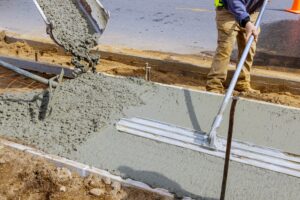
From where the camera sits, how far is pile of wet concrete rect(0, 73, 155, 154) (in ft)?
11.0

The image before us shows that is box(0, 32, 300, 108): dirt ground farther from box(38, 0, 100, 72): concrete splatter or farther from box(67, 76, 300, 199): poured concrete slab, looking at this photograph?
box(67, 76, 300, 199): poured concrete slab

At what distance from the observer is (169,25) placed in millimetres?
7965

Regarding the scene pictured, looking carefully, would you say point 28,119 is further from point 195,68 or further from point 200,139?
point 195,68

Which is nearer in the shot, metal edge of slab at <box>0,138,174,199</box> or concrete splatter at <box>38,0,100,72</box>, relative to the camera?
metal edge of slab at <box>0,138,174,199</box>

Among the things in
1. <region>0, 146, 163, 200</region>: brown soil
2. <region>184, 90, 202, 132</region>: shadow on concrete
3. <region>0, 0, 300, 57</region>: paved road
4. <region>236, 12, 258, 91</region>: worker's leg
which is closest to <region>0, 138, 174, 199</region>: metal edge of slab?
<region>0, 146, 163, 200</region>: brown soil

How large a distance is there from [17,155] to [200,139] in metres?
1.54

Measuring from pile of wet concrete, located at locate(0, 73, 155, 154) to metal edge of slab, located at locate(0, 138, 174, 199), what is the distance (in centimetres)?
10

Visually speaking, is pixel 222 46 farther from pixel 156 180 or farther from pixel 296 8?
pixel 296 8

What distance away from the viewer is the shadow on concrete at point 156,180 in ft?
8.86

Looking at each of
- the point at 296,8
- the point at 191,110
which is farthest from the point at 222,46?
the point at 296,8

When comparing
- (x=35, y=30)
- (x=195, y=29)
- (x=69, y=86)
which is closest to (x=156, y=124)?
(x=69, y=86)

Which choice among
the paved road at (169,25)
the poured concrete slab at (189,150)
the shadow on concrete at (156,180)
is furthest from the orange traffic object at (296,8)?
the shadow on concrete at (156,180)

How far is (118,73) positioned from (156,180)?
9.35ft

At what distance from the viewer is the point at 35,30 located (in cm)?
786
